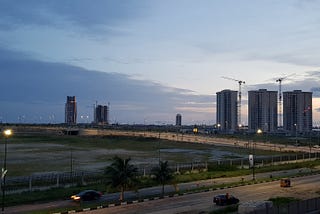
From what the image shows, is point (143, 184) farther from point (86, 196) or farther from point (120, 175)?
point (120, 175)

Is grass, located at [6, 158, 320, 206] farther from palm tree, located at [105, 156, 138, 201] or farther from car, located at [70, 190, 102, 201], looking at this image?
car, located at [70, 190, 102, 201]

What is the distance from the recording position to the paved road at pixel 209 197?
4169cm

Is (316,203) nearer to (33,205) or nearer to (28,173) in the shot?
(33,205)

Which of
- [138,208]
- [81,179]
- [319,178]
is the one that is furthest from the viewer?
[319,178]

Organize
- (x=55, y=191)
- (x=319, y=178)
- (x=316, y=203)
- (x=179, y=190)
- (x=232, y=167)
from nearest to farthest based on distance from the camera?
(x=316, y=203) → (x=55, y=191) → (x=179, y=190) → (x=319, y=178) → (x=232, y=167)

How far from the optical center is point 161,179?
2060 inches

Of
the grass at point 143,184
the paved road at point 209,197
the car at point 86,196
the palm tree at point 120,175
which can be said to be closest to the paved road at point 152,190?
the car at point 86,196

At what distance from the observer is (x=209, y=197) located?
50188 mm

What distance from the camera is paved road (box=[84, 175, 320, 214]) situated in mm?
41688

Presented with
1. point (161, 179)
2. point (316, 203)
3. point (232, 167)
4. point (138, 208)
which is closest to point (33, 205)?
point (138, 208)

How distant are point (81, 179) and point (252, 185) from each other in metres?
24.3

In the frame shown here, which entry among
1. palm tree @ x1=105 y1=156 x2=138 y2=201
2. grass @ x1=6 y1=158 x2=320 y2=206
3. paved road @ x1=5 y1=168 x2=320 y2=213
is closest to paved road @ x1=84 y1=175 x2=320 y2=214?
palm tree @ x1=105 y1=156 x2=138 y2=201

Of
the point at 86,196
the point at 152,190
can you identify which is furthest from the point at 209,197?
the point at 86,196

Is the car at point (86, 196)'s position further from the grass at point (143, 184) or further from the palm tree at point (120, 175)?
the grass at point (143, 184)
